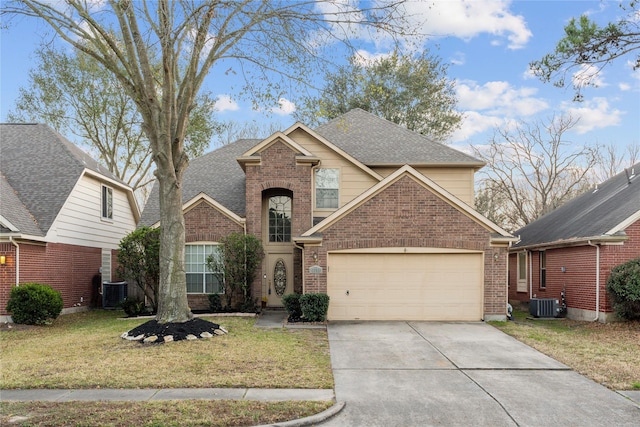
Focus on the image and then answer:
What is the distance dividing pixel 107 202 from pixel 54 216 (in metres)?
4.55

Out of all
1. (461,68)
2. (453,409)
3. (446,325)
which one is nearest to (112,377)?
(453,409)

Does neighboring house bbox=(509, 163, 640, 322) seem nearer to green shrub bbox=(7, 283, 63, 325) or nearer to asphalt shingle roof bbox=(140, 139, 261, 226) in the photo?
asphalt shingle roof bbox=(140, 139, 261, 226)

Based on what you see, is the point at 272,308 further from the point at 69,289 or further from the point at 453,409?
the point at 453,409

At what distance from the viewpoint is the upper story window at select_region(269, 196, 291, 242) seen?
18.1 metres

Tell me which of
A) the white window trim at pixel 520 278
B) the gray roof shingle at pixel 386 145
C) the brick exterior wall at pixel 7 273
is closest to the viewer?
the brick exterior wall at pixel 7 273

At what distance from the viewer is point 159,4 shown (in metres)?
11.6

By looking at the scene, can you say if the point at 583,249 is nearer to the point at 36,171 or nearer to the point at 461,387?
the point at 461,387

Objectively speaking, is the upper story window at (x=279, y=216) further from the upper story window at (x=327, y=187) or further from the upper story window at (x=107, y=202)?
the upper story window at (x=107, y=202)

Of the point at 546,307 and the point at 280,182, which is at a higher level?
the point at 280,182

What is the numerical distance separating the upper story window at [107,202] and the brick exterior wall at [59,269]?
155 centimetres

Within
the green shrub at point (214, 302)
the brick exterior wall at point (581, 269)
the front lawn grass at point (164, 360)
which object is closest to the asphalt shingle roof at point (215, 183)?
the green shrub at point (214, 302)

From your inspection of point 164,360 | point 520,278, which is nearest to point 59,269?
point 164,360

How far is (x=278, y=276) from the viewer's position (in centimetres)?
1781

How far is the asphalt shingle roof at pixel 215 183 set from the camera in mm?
19016
